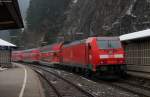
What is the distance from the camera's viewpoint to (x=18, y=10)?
14.8m

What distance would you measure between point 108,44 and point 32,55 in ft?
172

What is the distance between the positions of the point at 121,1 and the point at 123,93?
125 ft

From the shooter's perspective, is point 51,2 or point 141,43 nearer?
point 141,43

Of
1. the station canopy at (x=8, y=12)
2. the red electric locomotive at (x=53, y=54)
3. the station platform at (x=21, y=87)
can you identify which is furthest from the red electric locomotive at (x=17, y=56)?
the station canopy at (x=8, y=12)

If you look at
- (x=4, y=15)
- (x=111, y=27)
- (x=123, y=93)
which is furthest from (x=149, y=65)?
(x=111, y=27)

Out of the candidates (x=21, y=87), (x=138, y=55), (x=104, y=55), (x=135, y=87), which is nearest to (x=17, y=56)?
(x=138, y=55)

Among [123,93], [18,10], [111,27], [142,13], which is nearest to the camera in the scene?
[18,10]

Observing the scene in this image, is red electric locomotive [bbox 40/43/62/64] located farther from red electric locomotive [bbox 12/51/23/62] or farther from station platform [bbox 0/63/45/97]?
red electric locomotive [bbox 12/51/23/62]

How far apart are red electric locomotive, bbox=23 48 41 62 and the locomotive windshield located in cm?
4296

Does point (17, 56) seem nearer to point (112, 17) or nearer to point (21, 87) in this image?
point (112, 17)

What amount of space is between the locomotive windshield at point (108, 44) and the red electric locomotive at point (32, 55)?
141 ft

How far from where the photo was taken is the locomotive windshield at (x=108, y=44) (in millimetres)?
27375

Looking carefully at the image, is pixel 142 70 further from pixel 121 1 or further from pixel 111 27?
pixel 121 1

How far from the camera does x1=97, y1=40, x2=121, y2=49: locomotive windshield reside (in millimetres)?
27375
